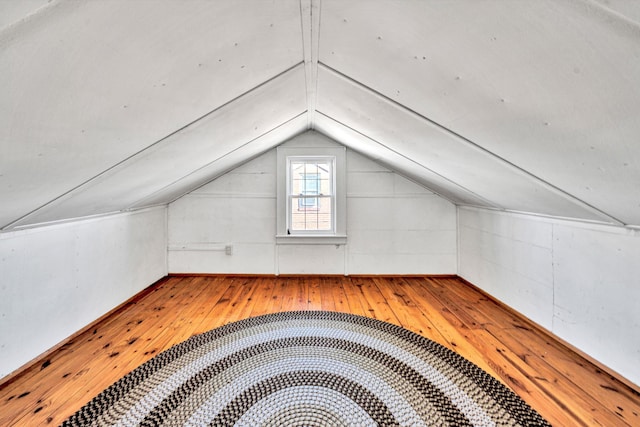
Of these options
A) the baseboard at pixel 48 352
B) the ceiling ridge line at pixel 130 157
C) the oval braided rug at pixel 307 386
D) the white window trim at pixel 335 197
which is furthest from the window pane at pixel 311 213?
the ceiling ridge line at pixel 130 157

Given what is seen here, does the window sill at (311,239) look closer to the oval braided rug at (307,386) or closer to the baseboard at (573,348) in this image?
the oval braided rug at (307,386)

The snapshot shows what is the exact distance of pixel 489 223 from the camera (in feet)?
9.41

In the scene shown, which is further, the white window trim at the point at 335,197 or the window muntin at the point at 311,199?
the window muntin at the point at 311,199

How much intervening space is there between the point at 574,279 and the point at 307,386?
1950 mm

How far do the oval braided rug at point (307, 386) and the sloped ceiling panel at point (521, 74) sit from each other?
1240 mm

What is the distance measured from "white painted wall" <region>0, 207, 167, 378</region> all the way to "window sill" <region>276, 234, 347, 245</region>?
1.58 meters

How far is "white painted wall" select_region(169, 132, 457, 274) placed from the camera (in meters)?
3.46

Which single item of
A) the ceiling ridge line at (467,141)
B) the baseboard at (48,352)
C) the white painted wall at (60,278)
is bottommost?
the baseboard at (48,352)

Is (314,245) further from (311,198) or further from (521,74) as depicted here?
(521,74)

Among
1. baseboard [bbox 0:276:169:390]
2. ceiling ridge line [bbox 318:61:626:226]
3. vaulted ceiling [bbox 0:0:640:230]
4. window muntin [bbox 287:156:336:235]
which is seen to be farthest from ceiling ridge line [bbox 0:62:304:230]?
window muntin [bbox 287:156:336:235]

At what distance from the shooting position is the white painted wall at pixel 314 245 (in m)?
3.46

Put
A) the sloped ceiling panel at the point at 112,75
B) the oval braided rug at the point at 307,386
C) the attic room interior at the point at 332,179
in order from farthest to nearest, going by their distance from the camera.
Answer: the oval braided rug at the point at 307,386, the attic room interior at the point at 332,179, the sloped ceiling panel at the point at 112,75

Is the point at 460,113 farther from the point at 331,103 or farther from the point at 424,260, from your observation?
the point at 424,260

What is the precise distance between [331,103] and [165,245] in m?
2.78
